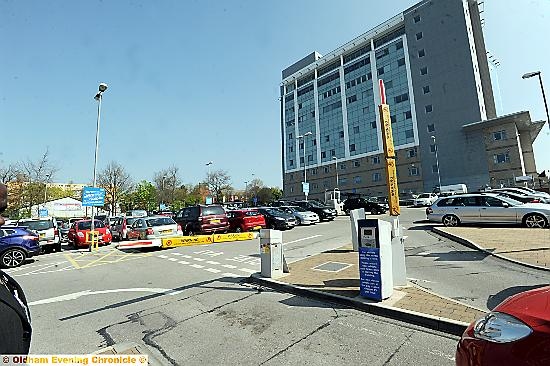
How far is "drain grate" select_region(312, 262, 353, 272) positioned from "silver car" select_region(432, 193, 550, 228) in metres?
9.96

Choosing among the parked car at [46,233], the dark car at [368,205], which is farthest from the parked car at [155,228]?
the dark car at [368,205]

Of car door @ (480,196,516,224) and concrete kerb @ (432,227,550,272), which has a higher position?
car door @ (480,196,516,224)

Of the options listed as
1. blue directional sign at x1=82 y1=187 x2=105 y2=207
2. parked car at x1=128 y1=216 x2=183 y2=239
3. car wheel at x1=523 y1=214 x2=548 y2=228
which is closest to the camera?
car wheel at x1=523 y1=214 x2=548 y2=228

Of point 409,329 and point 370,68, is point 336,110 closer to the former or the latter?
point 370,68

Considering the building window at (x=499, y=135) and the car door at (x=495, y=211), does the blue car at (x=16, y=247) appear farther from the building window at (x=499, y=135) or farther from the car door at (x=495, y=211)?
the building window at (x=499, y=135)

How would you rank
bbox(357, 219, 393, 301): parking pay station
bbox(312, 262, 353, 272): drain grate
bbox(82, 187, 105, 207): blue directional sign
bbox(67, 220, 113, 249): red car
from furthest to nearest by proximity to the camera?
bbox(67, 220, 113, 249): red car < bbox(82, 187, 105, 207): blue directional sign < bbox(312, 262, 353, 272): drain grate < bbox(357, 219, 393, 301): parking pay station

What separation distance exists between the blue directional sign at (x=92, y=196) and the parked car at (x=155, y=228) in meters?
2.79

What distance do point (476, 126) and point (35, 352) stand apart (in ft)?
189

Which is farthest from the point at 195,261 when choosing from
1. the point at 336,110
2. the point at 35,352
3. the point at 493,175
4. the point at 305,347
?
the point at 336,110

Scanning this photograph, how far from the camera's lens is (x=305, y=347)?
13.2 feet

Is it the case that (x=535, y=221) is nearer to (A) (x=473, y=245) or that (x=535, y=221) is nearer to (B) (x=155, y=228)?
(A) (x=473, y=245)

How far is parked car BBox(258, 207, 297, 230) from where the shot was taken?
20.8 m

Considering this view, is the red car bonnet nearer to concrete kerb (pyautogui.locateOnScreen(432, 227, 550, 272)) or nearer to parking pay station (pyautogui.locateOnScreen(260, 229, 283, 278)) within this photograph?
parking pay station (pyautogui.locateOnScreen(260, 229, 283, 278))

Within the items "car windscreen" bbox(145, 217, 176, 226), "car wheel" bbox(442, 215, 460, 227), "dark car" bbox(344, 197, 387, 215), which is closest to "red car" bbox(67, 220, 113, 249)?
"car windscreen" bbox(145, 217, 176, 226)
